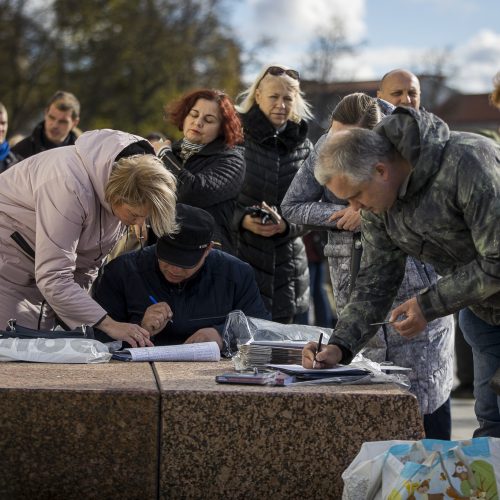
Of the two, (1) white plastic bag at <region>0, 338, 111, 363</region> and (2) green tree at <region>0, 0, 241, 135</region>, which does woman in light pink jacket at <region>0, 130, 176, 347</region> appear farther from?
(2) green tree at <region>0, 0, 241, 135</region>

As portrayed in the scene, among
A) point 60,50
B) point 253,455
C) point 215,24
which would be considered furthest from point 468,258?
point 215,24

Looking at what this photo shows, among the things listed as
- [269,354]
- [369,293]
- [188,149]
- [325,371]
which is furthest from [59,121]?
[325,371]

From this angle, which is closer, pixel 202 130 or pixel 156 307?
pixel 156 307

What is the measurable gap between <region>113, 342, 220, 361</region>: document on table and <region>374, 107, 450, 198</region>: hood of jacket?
4.57 ft

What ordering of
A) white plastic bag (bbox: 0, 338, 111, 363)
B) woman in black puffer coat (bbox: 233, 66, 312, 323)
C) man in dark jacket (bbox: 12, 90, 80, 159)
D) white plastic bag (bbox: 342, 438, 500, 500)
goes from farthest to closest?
1. man in dark jacket (bbox: 12, 90, 80, 159)
2. woman in black puffer coat (bbox: 233, 66, 312, 323)
3. white plastic bag (bbox: 0, 338, 111, 363)
4. white plastic bag (bbox: 342, 438, 500, 500)

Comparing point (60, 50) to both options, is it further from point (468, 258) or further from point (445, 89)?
point (468, 258)

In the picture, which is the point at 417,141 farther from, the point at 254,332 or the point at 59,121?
the point at 59,121

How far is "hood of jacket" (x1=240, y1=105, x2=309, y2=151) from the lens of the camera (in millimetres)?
6449

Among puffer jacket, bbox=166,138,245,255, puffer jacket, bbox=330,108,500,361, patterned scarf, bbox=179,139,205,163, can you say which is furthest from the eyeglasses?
puffer jacket, bbox=330,108,500,361

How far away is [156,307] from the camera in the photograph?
16.8 feet

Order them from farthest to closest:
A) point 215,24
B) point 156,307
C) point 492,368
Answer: point 215,24, point 156,307, point 492,368

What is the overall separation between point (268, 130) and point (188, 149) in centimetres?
51

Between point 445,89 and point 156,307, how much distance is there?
2087 inches

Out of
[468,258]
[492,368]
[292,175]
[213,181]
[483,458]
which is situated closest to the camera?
[483,458]
